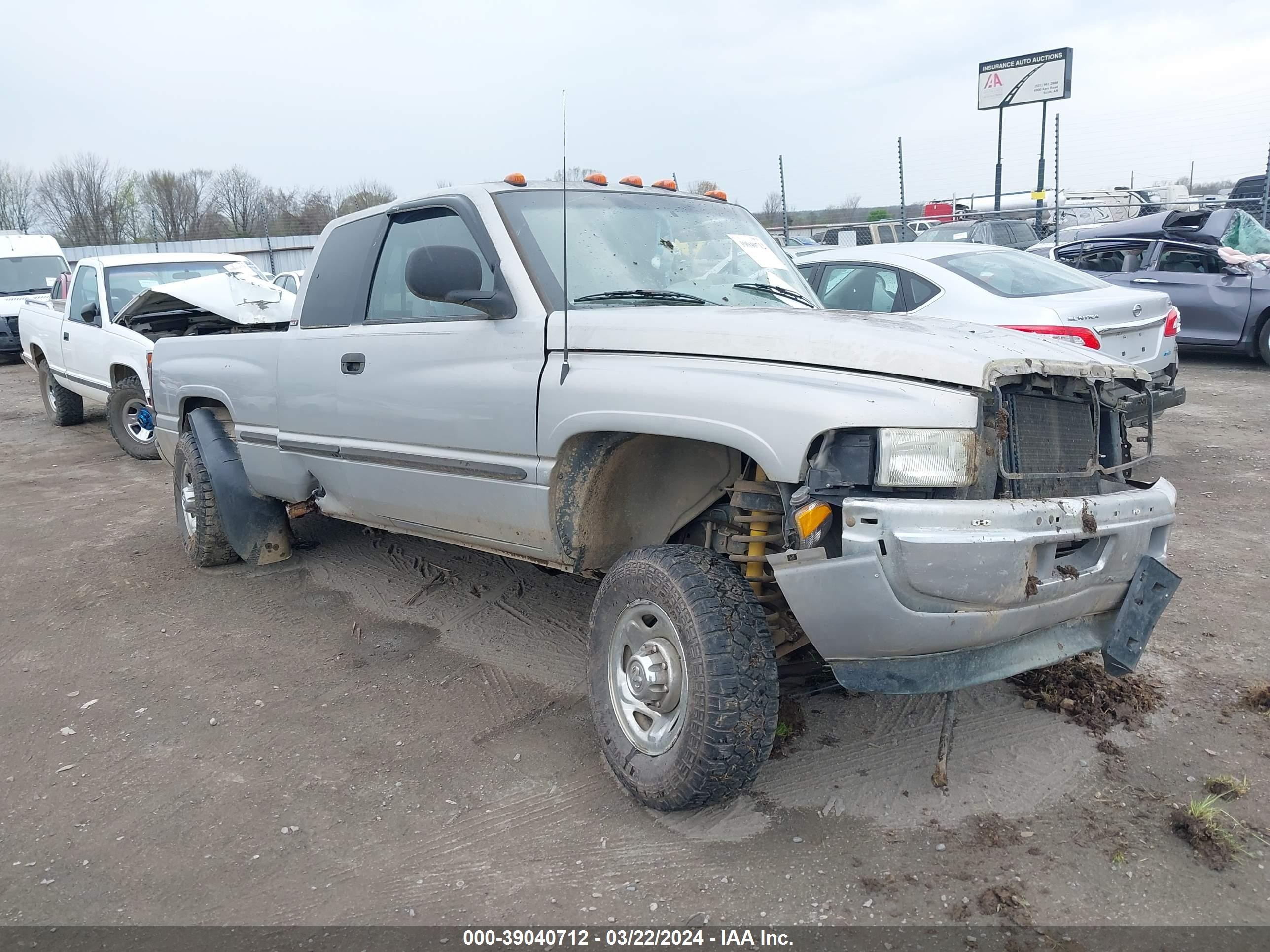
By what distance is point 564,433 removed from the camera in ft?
11.0

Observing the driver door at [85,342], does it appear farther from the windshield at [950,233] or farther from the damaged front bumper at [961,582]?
the windshield at [950,233]

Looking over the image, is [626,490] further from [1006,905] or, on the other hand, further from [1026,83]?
[1026,83]

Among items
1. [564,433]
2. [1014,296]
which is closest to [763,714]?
[564,433]

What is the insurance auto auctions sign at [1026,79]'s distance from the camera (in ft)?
75.0

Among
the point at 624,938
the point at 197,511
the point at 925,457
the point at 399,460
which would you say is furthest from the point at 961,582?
the point at 197,511

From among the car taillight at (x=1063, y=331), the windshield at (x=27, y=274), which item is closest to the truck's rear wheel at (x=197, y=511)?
the car taillight at (x=1063, y=331)

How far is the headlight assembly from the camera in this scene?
2.62 m

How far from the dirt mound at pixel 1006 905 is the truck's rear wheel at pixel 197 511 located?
4.37 metres

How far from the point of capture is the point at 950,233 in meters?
19.2

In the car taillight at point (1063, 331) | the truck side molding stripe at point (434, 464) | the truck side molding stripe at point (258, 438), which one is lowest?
the truck side molding stripe at point (258, 438)

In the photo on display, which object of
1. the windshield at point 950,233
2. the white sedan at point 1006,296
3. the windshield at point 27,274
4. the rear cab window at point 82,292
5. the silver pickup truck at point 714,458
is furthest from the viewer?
the windshield at point 950,233

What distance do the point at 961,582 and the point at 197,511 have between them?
443cm

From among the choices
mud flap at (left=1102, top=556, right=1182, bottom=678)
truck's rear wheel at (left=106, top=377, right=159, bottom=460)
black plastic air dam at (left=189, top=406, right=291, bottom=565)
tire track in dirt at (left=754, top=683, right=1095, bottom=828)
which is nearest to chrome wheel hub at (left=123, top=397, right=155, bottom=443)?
truck's rear wheel at (left=106, top=377, right=159, bottom=460)

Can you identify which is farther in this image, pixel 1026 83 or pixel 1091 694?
pixel 1026 83
